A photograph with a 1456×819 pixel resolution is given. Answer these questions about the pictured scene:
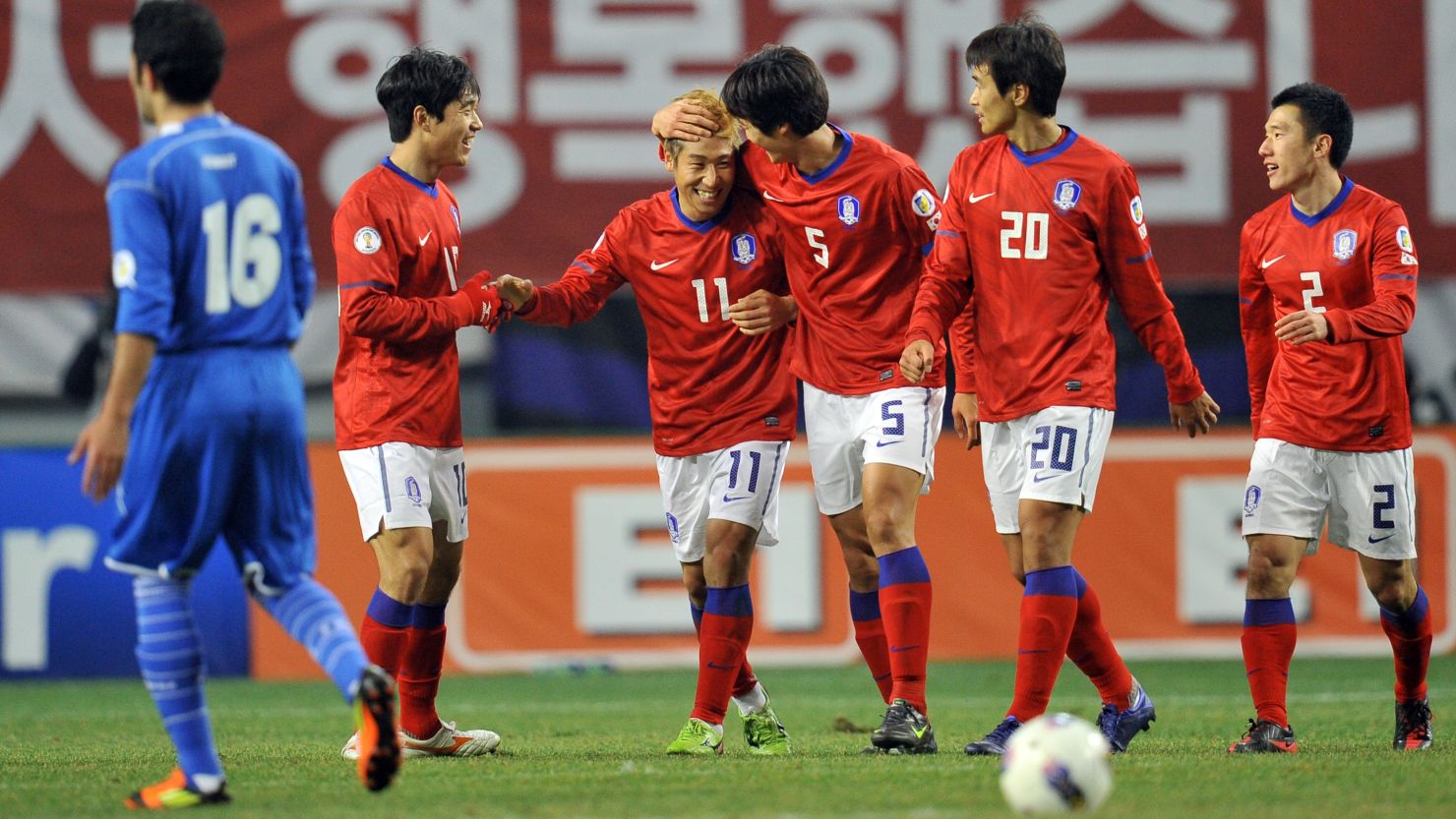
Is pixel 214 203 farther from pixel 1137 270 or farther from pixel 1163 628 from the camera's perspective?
pixel 1163 628

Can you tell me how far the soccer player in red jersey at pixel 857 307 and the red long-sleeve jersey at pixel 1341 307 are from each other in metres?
1.15

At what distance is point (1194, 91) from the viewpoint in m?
10.1

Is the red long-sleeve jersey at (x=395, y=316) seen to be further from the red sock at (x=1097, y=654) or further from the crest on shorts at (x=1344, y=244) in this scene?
the crest on shorts at (x=1344, y=244)

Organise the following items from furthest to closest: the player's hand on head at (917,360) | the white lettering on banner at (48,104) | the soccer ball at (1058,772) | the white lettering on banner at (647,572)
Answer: the white lettering on banner at (48,104) < the white lettering on banner at (647,572) < the player's hand on head at (917,360) < the soccer ball at (1058,772)

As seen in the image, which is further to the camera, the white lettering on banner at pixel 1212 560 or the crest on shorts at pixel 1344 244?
the white lettering on banner at pixel 1212 560

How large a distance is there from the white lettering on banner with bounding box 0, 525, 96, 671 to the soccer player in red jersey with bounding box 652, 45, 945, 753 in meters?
5.38

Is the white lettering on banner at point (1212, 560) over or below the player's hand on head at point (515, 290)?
below

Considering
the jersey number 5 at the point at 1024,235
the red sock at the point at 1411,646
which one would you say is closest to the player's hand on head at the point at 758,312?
the jersey number 5 at the point at 1024,235

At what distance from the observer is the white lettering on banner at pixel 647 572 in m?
9.61

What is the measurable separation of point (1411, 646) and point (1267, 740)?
651 millimetres

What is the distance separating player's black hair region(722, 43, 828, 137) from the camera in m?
5.36

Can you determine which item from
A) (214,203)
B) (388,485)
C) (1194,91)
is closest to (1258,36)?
(1194,91)

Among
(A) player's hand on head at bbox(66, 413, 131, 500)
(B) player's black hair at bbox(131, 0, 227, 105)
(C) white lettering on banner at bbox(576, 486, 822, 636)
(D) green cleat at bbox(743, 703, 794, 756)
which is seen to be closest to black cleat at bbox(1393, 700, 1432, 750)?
(D) green cleat at bbox(743, 703, 794, 756)

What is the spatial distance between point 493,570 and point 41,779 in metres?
4.65
